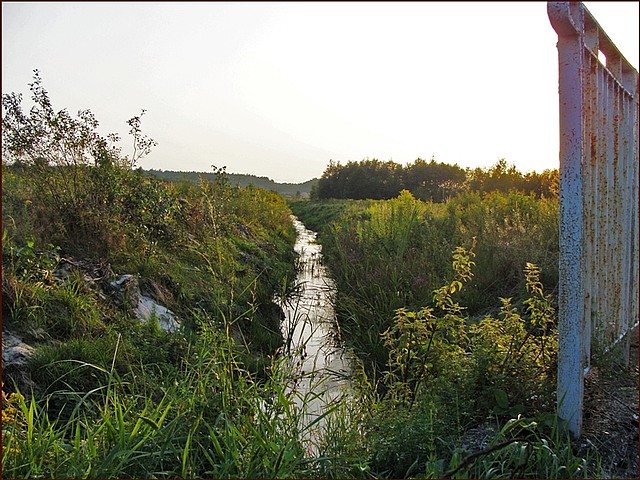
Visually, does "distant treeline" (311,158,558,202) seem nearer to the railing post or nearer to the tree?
the tree

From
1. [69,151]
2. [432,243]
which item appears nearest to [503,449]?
[432,243]

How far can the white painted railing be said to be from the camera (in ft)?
9.54

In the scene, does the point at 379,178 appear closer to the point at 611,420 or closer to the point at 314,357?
the point at 314,357

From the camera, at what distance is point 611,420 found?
10.6ft

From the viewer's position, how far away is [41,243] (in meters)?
6.31

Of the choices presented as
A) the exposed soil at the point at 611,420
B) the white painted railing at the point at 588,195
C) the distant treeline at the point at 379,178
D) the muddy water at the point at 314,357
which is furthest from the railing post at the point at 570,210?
the distant treeline at the point at 379,178

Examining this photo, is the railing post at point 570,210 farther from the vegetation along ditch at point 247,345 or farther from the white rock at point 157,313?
the white rock at point 157,313

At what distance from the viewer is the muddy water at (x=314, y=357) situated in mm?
3900

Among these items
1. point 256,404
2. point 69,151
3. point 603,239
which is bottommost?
point 256,404

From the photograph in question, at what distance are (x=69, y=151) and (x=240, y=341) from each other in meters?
3.57

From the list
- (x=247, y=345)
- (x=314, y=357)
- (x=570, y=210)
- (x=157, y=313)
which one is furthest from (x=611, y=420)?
(x=157, y=313)

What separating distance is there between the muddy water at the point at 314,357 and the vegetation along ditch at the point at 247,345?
5 cm

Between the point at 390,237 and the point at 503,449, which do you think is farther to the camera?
the point at 390,237

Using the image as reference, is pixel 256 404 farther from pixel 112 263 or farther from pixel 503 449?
pixel 112 263
